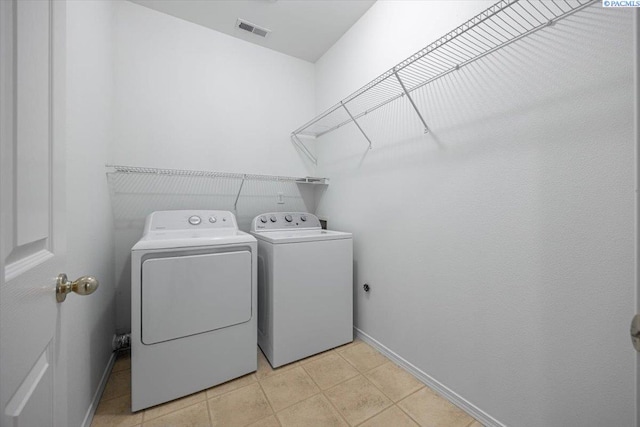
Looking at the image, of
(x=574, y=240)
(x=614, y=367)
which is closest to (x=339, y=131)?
(x=574, y=240)

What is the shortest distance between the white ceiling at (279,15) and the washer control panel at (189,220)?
165cm

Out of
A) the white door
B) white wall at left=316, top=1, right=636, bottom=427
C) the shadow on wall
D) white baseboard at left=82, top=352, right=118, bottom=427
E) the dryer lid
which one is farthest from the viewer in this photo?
the shadow on wall

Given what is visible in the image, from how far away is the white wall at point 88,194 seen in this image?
1078 mm

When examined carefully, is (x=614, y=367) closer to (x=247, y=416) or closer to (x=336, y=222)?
(x=247, y=416)

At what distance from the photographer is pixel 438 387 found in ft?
4.88

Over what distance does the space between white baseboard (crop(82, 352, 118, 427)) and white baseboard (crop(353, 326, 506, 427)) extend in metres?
1.76

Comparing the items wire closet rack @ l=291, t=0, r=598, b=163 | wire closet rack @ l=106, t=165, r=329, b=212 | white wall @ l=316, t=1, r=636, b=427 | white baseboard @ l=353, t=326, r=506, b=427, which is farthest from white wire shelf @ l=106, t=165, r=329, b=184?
white baseboard @ l=353, t=326, r=506, b=427

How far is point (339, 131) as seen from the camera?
2.38m

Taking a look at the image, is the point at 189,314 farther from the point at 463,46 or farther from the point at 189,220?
the point at 463,46

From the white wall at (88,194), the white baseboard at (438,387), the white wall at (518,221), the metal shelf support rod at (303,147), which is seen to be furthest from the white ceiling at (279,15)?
the white baseboard at (438,387)

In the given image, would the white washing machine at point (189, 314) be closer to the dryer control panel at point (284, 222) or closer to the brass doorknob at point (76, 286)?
the dryer control panel at point (284, 222)

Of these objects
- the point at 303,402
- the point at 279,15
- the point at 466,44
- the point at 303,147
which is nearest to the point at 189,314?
the point at 303,402

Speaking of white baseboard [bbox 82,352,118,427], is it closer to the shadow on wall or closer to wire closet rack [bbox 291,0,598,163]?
the shadow on wall

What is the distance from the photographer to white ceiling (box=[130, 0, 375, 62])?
195cm
